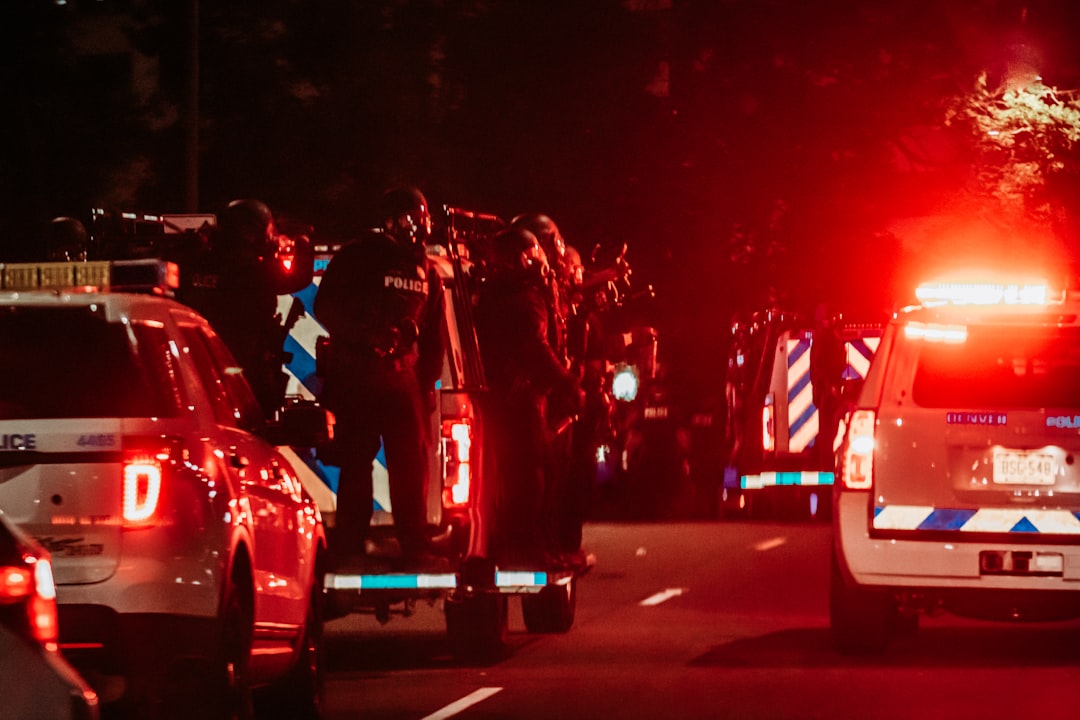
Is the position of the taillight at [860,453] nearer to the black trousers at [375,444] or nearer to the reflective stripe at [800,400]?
the black trousers at [375,444]

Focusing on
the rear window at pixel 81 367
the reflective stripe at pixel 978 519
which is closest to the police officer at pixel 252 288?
the reflective stripe at pixel 978 519

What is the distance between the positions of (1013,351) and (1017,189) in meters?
21.8

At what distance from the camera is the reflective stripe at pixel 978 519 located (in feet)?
40.7

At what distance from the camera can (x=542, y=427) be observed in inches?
555

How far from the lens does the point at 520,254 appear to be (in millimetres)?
13664

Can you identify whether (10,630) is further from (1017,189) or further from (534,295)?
(1017,189)

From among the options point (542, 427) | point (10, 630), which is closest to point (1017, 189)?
point (542, 427)

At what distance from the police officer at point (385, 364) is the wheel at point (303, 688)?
197 cm

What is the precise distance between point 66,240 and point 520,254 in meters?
2.58

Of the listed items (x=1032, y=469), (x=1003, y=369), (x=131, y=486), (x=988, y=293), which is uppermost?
(x=988, y=293)

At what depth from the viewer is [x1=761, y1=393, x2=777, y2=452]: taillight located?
23219 millimetres

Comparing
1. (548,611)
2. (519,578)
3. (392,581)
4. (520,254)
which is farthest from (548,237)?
(392,581)

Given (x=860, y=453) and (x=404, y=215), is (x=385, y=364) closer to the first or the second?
(x=404, y=215)

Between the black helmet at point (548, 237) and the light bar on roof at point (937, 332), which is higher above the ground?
the black helmet at point (548, 237)
